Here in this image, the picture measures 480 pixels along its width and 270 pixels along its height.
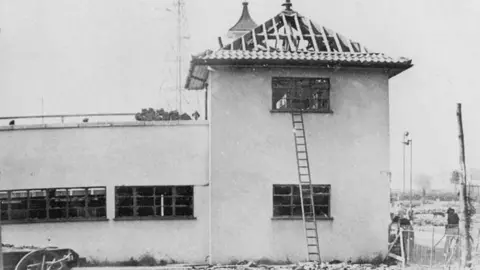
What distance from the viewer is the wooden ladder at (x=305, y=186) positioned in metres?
21.3

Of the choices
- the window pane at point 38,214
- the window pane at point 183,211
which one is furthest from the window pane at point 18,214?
the window pane at point 183,211

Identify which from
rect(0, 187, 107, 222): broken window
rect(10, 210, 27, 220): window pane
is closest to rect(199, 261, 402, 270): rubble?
rect(0, 187, 107, 222): broken window

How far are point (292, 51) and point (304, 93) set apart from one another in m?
1.39

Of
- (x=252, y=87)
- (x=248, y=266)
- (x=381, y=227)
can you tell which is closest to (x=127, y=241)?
(x=248, y=266)

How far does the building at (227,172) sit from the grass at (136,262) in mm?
180

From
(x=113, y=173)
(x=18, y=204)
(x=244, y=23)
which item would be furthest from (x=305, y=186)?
(x=244, y=23)

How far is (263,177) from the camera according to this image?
847 inches

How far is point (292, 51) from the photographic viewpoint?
2164 cm

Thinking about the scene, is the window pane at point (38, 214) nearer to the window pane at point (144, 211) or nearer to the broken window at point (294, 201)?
the window pane at point (144, 211)

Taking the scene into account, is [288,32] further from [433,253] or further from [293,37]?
[433,253]

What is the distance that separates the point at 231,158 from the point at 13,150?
704cm

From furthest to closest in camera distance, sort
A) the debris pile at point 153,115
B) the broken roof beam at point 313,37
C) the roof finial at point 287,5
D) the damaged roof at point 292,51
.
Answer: the debris pile at point 153,115, the roof finial at point 287,5, the broken roof beam at point 313,37, the damaged roof at point 292,51

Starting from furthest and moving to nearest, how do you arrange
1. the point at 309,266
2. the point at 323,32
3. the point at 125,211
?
the point at 323,32
the point at 125,211
the point at 309,266

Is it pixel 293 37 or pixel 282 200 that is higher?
pixel 293 37
